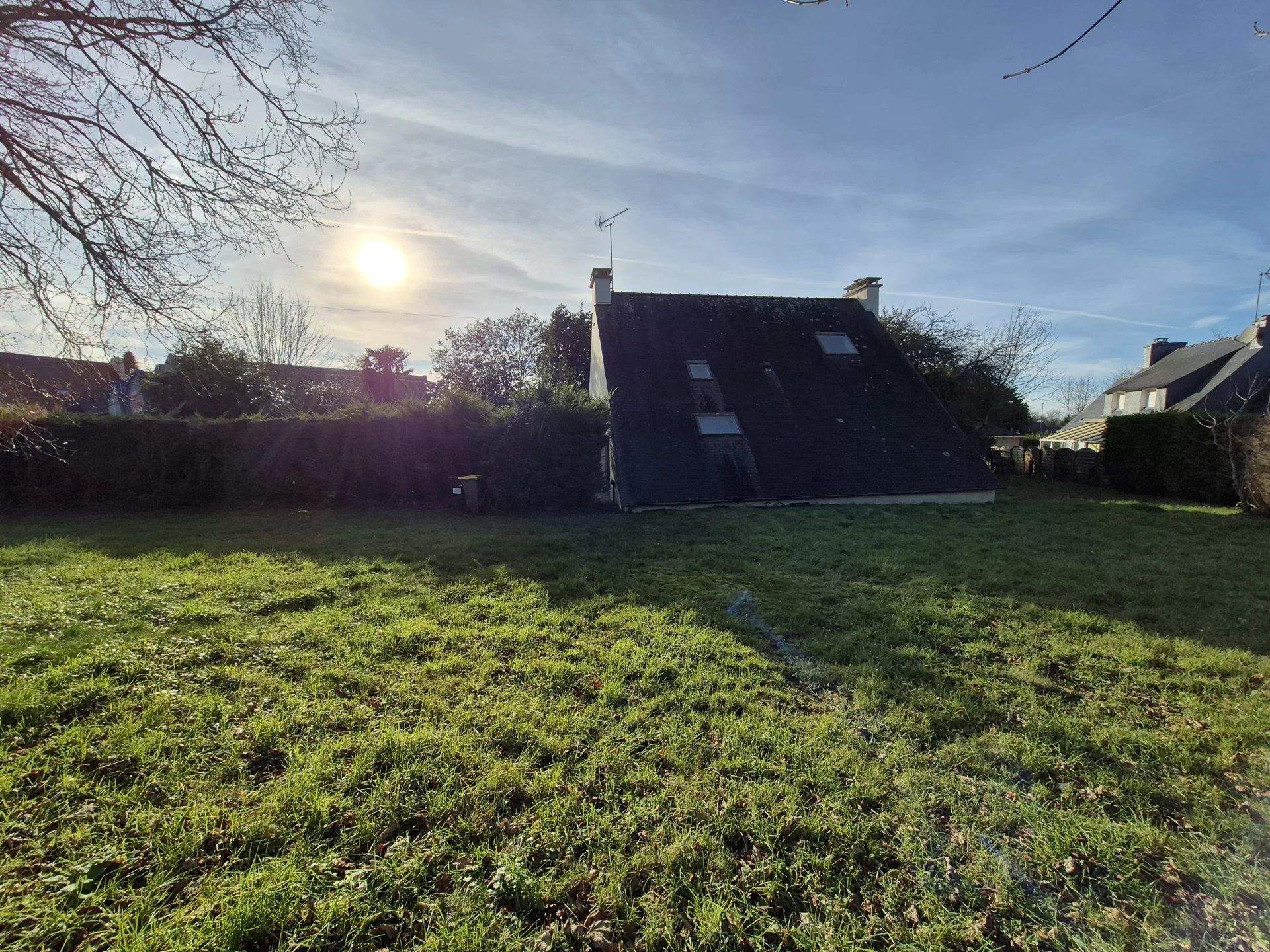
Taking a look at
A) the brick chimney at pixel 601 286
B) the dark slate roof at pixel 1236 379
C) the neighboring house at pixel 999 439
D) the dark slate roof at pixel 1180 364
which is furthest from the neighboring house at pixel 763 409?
the dark slate roof at pixel 1180 364

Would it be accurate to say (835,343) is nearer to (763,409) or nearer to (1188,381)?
(763,409)

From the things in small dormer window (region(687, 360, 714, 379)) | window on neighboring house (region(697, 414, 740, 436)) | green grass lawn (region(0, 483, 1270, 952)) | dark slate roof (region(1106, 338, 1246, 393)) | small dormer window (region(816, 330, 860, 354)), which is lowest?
green grass lawn (region(0, 483, 1270, 952))

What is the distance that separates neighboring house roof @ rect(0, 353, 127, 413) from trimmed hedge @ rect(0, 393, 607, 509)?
6673 millimetres

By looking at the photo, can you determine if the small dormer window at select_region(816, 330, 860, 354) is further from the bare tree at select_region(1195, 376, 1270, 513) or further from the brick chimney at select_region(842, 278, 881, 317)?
the bare tree at select_region(1195, 376, 1270, 513)

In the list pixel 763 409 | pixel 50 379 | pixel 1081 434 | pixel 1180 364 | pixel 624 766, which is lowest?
pixel 624 766

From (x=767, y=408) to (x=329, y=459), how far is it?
1047 cm

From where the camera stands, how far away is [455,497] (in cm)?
1192

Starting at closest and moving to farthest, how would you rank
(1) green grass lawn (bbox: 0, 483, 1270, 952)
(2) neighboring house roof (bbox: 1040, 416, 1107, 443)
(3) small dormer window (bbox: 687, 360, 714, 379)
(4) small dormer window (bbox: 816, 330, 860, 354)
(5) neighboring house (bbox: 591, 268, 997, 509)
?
1. (1) green grass lawn (bbox: 0, 483, 1270, 952)
2. (5) neighboring house (bbox: 591, 268, 997, 509)
3. (3) small dormer window (bbox: 687, 360, 714, 379)
4. (4) small dormer window (bbox: 816, 330, 860, 354)
5. (2) neighboring house roof (bbox: 1040, 416, 1107, 443)

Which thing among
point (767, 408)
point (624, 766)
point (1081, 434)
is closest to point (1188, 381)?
point (1081, 434)

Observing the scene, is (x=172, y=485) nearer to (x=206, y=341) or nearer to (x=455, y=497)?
(x=455, y=497)

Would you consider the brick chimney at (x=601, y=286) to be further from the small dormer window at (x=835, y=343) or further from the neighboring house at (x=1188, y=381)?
the neighboring house at (x=1188, y=381)

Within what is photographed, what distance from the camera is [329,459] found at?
12.0m

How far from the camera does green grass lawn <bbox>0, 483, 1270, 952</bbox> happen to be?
1956 millimetres

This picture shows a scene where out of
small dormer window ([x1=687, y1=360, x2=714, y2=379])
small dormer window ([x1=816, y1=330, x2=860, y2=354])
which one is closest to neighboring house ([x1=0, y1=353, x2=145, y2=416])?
small dormer window ([x1=687, y1=360, x2=714, y2=379])
